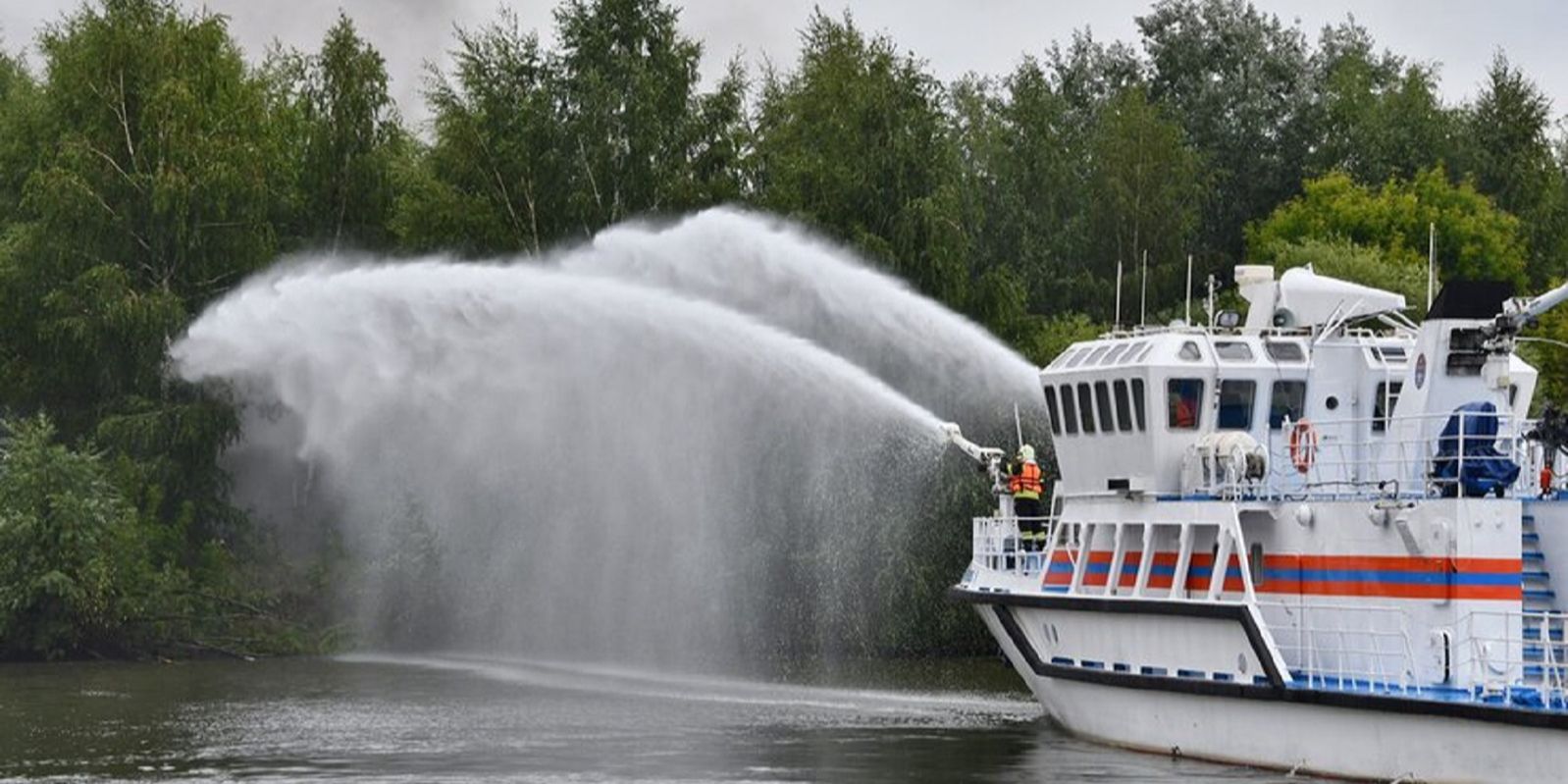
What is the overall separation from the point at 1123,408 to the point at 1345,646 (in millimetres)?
5107

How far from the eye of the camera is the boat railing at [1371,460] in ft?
106

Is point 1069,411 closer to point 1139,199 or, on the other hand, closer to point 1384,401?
point 1384,401

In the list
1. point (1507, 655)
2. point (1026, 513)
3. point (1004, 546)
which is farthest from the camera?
point (1026, 513)

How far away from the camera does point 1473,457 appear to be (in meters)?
31.6

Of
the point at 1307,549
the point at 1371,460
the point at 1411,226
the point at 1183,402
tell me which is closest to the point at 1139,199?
the point at 1411,226

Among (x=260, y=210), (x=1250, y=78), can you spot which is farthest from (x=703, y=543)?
(x=1250, y=78)

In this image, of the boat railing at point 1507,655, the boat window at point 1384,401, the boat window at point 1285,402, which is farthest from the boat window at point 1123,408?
the boat railing at point 1507,655

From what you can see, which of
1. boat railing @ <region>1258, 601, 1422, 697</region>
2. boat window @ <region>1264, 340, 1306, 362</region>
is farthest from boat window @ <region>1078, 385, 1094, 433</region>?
boat railing @ <region>1258, 601, 1422, 697</region>

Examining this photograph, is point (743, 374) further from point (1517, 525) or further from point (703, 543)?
point (1517, 525)

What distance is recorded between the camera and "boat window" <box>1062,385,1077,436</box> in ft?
124

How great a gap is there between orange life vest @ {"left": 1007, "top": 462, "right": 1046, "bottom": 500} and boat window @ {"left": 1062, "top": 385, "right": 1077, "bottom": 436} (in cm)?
214

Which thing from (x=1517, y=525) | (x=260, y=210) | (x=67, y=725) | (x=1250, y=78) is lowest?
(x=67, y=725)

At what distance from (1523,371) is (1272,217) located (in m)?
46.1

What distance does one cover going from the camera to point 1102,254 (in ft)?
262
